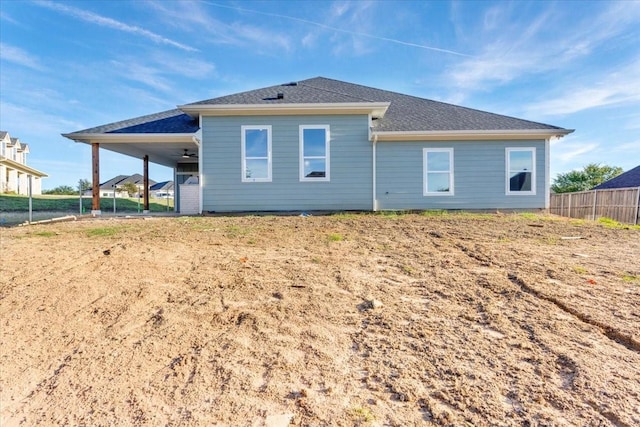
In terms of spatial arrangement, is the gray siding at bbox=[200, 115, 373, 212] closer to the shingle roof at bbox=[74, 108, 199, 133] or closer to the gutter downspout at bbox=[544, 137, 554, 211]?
the shingle roof at bbox=[74, 108, 199, 133]

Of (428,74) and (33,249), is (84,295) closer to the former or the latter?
(33,249)

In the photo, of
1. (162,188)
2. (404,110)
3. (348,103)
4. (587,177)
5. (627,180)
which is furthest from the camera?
(162,188)

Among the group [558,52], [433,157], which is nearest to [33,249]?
[433,157]

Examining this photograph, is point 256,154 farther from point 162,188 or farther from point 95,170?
point 162,188

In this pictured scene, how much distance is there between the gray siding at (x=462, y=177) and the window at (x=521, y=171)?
146mm

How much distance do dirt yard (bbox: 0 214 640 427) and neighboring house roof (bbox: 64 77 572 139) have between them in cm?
667

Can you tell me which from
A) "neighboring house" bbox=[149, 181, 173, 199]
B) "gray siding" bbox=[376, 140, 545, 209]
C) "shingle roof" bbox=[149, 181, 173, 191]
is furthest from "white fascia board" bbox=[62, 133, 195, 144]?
"shingle roof" bbox=[149, 181, 173, 191]

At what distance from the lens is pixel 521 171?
1102 cm

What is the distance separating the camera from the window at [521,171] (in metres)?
11.0

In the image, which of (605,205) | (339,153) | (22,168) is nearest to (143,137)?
(339,153)

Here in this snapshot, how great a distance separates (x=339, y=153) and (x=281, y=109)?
220cm

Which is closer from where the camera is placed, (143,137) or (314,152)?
(143,137)

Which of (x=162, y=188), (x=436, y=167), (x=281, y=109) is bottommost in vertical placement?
(x=436, y=167)

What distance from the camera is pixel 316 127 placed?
1044 centimetres
